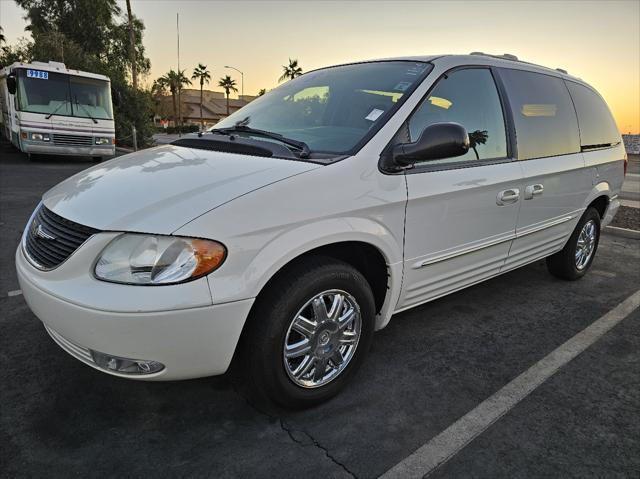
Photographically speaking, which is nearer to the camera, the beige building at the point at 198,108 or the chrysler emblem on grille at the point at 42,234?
the chrysler emblem on grille at the point at 42,234

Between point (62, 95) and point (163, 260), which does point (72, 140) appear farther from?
point (163, 260)

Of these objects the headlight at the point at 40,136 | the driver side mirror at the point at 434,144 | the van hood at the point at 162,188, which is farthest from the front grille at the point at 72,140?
the driver side mirror at the point at 434,144

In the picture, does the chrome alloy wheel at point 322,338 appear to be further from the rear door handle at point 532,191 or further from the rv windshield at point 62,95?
the rv windshield at point 62,95

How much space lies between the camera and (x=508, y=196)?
10.1 feet

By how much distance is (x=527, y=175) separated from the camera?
321cm

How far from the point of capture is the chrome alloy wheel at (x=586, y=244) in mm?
4266

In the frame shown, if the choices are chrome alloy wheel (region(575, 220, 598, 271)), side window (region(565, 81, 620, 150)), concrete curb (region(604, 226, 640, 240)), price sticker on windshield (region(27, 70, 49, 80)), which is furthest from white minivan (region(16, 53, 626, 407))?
price sticker on windshield (region(27, 70, 49, 80))

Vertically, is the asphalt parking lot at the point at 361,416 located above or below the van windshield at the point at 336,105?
below

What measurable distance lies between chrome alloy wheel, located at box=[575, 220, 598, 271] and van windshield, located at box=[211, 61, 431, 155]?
2523mm

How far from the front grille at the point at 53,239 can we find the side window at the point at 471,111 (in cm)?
173

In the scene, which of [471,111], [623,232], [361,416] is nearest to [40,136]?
[471,111]

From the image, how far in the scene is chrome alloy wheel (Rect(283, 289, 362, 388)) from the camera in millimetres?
2168

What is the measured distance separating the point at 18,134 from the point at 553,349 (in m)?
13.4

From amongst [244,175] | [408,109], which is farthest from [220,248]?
[408,109]
